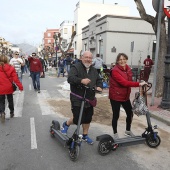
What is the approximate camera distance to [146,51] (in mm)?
23984

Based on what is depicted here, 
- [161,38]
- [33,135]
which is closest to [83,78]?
[33,135]

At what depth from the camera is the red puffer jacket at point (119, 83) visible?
4.08 meters

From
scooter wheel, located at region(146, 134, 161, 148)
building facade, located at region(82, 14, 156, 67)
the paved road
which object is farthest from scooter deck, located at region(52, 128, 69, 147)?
building facade, located at region(82, 14, 156, 67)

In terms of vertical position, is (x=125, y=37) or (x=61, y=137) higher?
(x=125, y=37)

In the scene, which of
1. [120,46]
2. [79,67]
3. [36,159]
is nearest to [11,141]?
[36,159]

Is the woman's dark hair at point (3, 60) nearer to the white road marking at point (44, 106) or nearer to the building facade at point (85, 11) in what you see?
the white road marking at point (44, 106)

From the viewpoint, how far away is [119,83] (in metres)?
4.11

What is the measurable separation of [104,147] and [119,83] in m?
1.17

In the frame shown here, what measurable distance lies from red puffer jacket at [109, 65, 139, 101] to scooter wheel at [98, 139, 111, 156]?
0.85 meters

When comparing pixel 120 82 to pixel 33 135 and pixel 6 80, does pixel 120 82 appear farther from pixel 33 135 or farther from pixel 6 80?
pixel 6 80

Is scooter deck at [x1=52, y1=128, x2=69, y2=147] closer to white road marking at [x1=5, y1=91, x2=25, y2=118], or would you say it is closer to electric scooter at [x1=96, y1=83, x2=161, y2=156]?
electric scooter at [x1=96, y1=83, x2=161, y2=156]

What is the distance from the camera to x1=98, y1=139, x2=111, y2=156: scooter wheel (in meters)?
3.84

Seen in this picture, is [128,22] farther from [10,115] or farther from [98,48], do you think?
[10,115]

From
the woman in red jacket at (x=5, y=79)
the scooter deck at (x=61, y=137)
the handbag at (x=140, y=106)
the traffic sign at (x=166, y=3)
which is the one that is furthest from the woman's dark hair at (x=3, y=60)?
the traffic sign at (x=166, y=3)
